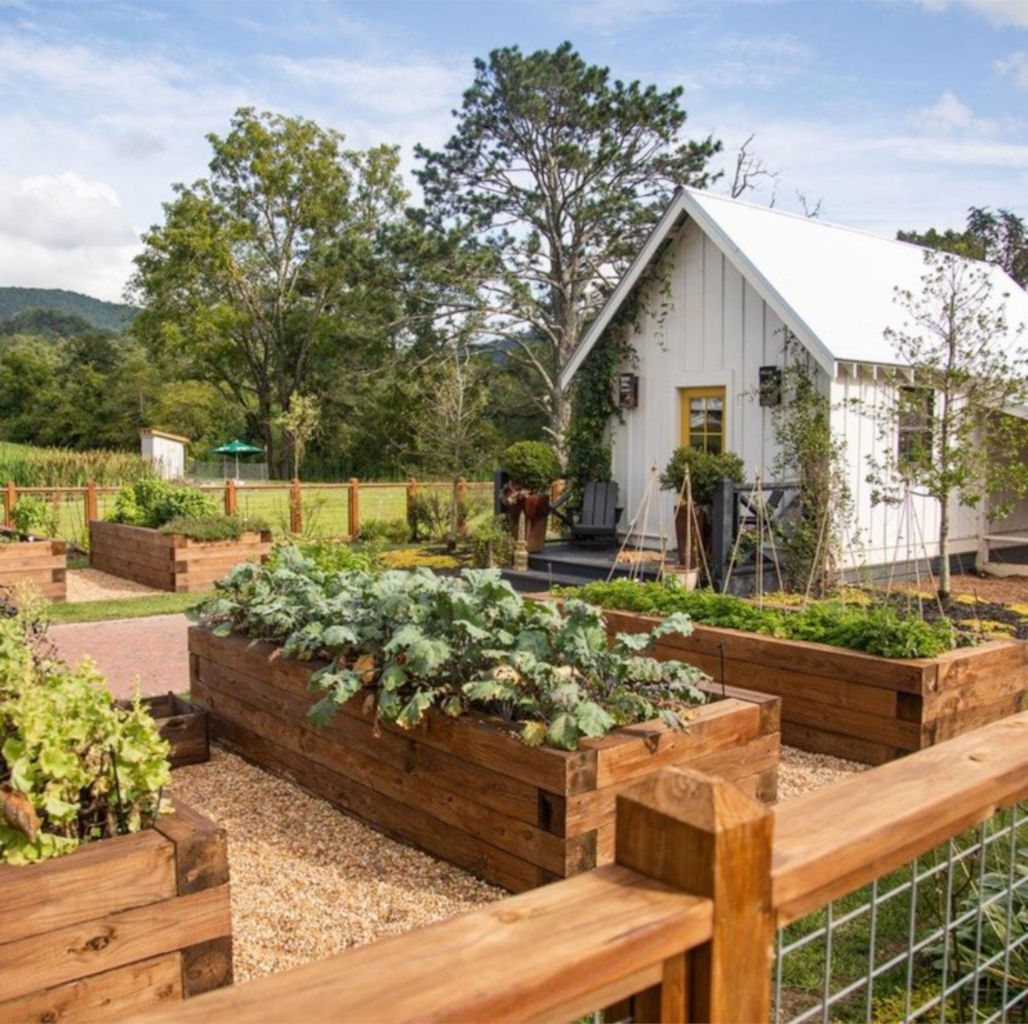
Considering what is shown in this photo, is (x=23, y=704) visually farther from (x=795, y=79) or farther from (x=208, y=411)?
(x=208, y=411)

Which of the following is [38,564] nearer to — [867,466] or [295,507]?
[295,507]

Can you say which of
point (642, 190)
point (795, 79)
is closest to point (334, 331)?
point (642, 190)

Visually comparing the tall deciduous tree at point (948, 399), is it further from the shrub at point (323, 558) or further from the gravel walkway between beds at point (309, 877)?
the gravel walkway between beds at point (309, 877)

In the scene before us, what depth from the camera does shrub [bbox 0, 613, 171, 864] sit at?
2.68 meters

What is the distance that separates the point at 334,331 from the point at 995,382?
30.1 meters

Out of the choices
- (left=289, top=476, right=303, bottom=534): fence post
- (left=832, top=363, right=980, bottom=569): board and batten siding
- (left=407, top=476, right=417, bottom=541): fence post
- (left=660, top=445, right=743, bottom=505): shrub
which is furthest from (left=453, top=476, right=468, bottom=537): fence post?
(left=832, top=363, right=980, bottom=569): board and batten siding

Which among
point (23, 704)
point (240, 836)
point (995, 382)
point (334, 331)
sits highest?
point (334, 331)

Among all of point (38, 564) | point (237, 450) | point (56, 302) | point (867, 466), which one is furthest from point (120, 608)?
point (56, 302)

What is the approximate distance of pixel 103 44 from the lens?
11812 millimetres

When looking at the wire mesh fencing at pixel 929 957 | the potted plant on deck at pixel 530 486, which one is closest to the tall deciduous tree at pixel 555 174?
the potted plant on deck at pixel 530 486

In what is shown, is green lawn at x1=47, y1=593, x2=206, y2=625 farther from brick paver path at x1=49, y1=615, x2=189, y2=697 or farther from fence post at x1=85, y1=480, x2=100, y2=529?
fence post at x1=85, y1=480, x2=100, y2=529

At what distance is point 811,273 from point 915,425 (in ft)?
7.28

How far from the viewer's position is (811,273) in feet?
38.8

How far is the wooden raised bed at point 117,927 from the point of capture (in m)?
2.56
